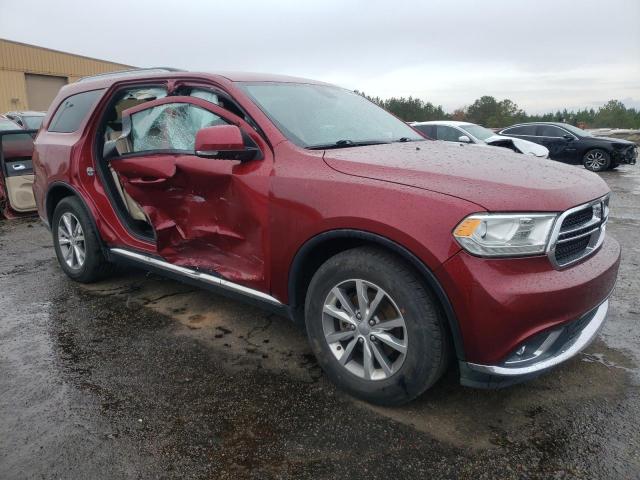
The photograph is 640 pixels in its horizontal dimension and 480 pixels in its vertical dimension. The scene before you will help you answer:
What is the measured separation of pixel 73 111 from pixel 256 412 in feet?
11.0

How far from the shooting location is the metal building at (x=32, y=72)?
2786 centimetres

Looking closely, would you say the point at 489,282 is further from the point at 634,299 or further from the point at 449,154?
the point at 634,299

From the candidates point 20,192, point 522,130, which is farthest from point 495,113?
point 20,192

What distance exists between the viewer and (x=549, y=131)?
14633mm

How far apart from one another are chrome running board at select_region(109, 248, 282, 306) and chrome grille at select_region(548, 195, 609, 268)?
1.51 meters

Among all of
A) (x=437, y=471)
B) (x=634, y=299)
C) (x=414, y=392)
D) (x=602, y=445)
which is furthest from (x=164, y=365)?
(x=634, y=299)

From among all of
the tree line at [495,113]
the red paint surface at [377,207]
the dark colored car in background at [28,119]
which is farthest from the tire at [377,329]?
the tree line at [495,113]

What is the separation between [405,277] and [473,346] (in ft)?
1.40

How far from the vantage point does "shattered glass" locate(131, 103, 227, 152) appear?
327 cm

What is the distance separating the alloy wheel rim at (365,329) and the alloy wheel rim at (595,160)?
14073 millimetres

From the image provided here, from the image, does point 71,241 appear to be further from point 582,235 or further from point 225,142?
point 582,235

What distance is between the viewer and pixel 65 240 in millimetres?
4590

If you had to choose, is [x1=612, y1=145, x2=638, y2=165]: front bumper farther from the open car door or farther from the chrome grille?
the open car door

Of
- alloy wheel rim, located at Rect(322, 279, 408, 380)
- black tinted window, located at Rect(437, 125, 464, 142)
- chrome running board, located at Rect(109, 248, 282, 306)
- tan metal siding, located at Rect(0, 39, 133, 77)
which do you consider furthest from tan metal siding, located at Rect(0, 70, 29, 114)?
alloy wheel rim, located at Rect(322, 279, 408, 380)
